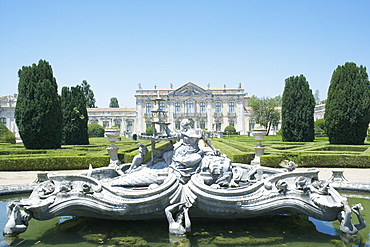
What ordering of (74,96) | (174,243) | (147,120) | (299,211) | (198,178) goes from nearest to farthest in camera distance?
(174,243)
(299,211)
(198,178)
(74,96)
(147,120)

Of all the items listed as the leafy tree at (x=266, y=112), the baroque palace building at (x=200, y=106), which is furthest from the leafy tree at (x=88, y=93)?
the leafy tree at (x=266, y=112)

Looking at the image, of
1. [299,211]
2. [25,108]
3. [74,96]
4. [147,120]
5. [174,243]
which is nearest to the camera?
[174,243]

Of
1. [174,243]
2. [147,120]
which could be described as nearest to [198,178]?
[174,243]

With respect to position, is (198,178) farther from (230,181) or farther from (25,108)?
(25,108)

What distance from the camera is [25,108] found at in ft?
47.7

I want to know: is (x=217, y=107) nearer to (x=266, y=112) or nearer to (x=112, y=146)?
(x=266, y=112)

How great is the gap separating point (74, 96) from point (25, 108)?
6804mm

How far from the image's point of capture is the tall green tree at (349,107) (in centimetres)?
1528

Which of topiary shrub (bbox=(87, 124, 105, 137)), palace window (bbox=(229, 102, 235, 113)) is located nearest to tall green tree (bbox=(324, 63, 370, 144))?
topiary shrub (bbox=(87, 124, 105, 137))

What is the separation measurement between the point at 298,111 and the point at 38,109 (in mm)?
15581

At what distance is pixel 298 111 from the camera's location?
2022 centimetres

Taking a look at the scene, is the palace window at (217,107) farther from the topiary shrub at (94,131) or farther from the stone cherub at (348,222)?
the stone cherub at (348,222)

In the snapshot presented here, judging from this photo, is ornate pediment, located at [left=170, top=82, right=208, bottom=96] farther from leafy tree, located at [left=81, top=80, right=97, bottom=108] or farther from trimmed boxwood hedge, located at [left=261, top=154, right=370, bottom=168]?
trimmed boxwood hedge, located at [left=261, top=154, right=370, bottom=168]

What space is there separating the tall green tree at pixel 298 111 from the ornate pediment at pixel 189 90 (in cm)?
2928
